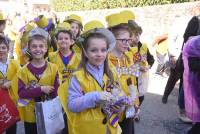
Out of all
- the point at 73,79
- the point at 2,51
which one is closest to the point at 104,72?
the point at 73,79

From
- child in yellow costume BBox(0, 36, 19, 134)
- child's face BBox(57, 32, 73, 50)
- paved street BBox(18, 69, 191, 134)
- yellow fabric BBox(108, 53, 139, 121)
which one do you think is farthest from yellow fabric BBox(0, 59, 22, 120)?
paved street BBox(18, 69, 191, 134)

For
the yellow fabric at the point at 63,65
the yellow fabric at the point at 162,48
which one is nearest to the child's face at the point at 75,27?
the yellow fabric at the point at 63,65

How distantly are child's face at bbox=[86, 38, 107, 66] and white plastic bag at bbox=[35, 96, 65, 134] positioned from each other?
88 cm

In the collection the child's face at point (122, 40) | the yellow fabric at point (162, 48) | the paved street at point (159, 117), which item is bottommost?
the paved street at point (159, 117)

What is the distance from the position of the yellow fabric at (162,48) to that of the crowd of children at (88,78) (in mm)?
4635

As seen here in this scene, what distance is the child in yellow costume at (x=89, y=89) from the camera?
3043mm

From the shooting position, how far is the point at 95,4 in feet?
55.2

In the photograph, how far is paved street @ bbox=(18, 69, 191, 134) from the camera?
5.70 m

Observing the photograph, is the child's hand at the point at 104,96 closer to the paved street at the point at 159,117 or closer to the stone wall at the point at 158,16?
the paved street at the point at 159,117

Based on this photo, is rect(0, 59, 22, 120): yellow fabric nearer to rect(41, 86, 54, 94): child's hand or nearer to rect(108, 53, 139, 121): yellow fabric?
rect(41, 86, 54, 94): child's hand

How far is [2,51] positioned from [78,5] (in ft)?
46.7

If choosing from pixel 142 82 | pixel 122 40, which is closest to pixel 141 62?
pixel 142 82

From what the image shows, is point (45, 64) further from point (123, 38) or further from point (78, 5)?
point (78, 5)

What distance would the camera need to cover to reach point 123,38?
3572 mm
